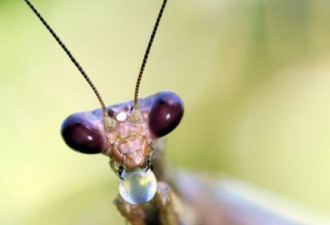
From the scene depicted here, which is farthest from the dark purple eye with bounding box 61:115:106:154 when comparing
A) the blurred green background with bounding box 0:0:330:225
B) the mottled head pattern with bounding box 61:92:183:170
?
the blurred green background with bounding box 0:0:330:225

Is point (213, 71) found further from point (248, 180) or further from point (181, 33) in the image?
point (248, 180)

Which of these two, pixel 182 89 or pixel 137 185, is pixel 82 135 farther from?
pixel 182 89

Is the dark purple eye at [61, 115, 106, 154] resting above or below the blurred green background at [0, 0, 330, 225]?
above

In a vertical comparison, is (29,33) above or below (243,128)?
above

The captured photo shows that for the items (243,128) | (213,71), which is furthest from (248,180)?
(213,71)

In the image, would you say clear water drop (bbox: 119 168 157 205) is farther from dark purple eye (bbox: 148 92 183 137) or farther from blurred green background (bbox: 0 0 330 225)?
blurred green background (bbox: 0 0 330 225)

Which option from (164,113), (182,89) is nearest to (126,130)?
(164,113)
